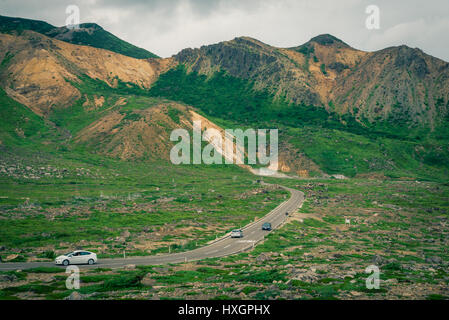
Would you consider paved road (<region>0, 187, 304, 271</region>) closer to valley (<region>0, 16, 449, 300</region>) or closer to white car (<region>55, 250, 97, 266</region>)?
white car (<region>55, 250, 97, 266</region>)

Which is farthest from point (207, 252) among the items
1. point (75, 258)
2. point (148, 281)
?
point (148, 281)

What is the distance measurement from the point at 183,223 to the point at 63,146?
374 ft

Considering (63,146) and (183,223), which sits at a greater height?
(63,146)

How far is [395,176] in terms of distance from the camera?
167 metres

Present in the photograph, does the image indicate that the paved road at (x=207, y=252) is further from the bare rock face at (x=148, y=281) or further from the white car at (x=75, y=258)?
the bare rock face at (x=148, y=281)

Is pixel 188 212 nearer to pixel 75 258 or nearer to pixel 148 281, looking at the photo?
pixel 75 258

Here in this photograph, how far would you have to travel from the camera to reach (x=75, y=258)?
122ft

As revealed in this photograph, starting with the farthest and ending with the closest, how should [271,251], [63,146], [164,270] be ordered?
[63,146]
[271,251]
[164,270]

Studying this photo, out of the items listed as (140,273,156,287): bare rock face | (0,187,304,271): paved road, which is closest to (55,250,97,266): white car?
(0,187,304,271): paved road
